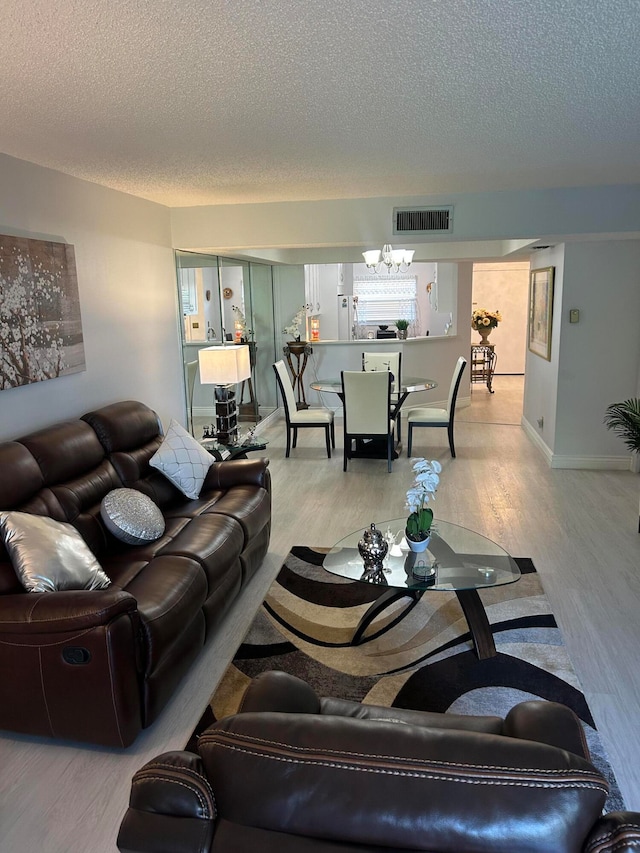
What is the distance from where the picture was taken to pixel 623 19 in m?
1.64

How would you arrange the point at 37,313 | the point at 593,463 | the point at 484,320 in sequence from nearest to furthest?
1. the point at 37,313
2. the point at 593,463
3. the point at 484,320

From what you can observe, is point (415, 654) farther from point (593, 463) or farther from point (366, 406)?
point (593, 463)

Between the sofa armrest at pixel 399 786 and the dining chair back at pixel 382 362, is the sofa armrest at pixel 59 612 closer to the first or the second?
the sofa armrest at pixel 399 786

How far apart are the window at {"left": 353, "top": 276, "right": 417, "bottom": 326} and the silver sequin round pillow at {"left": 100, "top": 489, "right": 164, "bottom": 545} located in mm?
8503

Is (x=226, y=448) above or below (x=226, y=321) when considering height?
below

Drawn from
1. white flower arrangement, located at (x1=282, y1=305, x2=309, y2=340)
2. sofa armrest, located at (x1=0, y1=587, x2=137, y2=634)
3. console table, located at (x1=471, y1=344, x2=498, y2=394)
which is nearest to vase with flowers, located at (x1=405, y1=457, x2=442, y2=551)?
sofa armrest, located at (x1=0, y1=587, x2=137, y2=634)

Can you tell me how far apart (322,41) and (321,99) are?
53 centimetres

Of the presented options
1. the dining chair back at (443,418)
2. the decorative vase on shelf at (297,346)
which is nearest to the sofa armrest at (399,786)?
the dining chair back at (443,418)

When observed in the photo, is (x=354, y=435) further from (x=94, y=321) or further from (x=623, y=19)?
(x=623, y=19)

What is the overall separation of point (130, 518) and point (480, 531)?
2.47 meters

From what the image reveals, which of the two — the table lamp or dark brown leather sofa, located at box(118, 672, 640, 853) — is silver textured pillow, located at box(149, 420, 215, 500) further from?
dark brown leather sofa, located at box(118, 672, 640, 853)

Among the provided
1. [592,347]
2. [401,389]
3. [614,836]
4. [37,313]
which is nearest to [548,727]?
[614,836]

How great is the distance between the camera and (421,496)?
3.07m

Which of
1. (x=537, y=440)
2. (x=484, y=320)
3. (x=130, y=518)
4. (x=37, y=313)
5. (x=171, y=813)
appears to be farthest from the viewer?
(x=484, y=320)
